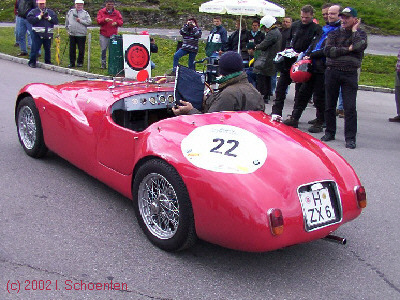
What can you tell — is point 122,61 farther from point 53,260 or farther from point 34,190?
point 53,260

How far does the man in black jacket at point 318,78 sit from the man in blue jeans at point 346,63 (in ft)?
1.60

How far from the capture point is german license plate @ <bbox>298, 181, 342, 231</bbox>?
3.58 metres

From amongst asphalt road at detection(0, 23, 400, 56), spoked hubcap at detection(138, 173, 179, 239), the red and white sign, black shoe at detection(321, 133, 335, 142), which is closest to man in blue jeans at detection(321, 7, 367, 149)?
black shoe at detection(321, 133, 335, 142)

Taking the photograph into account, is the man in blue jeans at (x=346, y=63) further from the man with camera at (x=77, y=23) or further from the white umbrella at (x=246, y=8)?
the man with camera at (x=77, y=23)

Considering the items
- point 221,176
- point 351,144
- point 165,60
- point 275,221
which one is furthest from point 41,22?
point 275,221

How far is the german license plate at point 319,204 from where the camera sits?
3.58 metres

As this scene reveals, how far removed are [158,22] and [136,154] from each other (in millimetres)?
23365

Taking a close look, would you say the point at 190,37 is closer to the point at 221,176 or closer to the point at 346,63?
the point at 346,63

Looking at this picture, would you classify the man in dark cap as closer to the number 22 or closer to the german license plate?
the number 22

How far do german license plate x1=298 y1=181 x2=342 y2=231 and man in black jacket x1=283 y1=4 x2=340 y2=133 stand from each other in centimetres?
463

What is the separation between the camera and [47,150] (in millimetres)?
5750

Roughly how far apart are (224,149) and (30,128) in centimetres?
291

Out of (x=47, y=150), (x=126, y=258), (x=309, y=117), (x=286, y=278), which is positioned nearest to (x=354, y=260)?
(x=286, y=278)

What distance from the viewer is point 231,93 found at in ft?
14.9
